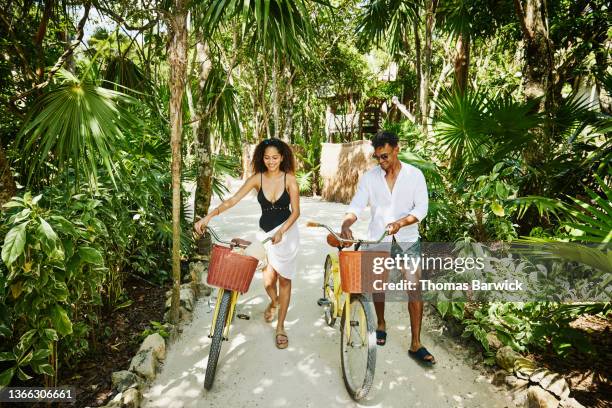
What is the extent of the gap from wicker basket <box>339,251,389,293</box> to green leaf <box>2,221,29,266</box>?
1.73 m

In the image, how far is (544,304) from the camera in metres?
3.05

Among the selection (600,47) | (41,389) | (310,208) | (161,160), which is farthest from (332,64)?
(41,389)

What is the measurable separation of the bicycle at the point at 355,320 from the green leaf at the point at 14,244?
1653 mm

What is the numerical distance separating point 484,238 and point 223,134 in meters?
3.23

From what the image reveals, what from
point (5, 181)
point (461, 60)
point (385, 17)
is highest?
point (385, 17)

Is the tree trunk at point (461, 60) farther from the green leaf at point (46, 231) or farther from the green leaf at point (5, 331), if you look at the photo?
the green leaf at point (5, 331)

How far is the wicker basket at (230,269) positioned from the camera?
253 centimetres

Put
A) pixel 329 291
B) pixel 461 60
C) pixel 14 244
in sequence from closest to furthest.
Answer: pixel 14 244 < pixel 329 291 < pixel 461 60

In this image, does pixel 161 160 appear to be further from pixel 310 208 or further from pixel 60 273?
pixel 310 208

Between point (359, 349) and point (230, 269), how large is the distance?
42.2 inches

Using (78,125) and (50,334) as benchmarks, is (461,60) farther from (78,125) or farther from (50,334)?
(50,334)

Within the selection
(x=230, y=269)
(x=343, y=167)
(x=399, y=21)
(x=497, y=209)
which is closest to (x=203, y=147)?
(x=230, y=269)

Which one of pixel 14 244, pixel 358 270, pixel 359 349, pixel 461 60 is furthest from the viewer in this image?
pixel 461 60

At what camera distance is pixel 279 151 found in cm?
319
